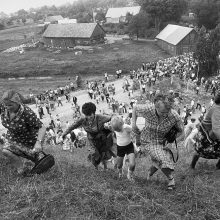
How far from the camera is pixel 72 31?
171 ft

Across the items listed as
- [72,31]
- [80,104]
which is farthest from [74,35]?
[80,104]

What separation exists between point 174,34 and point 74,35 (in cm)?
1738

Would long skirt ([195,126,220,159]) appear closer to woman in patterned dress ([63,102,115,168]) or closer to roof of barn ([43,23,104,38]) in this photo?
woman in patterned dress ([63,102,115,168])

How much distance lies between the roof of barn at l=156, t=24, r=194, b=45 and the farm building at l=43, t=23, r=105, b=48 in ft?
37.6

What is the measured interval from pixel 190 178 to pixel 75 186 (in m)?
→ 2.06

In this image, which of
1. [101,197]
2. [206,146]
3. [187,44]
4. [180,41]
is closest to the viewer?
[101,197]

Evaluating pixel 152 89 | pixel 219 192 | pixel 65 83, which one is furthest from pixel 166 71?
pixel 219 192

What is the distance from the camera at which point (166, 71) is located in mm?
28312

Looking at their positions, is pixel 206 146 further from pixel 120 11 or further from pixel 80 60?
pixel 120 11

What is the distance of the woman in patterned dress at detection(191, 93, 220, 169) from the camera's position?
4.58m

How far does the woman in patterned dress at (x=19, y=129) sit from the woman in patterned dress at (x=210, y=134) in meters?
2.65

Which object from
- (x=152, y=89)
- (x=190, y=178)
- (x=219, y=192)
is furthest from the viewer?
(x=152, y=89)

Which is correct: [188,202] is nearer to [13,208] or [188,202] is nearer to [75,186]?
[75,186]

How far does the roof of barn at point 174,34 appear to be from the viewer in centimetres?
4206
